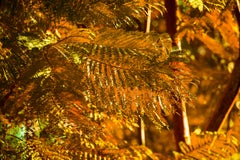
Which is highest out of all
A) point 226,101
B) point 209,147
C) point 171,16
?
point 171,16

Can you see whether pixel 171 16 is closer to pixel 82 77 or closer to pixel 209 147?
pixel 209 147

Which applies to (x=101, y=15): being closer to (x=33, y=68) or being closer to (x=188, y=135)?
(x=33, y=68)

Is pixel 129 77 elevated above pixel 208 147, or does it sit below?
above

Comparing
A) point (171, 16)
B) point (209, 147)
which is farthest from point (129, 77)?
point (171, 16)

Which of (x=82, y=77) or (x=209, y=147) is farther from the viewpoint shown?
(x=209, y=147)

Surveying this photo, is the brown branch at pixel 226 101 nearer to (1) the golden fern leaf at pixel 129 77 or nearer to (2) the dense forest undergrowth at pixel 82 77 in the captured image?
(2) the dense forest undergrowth at pixel 82 77

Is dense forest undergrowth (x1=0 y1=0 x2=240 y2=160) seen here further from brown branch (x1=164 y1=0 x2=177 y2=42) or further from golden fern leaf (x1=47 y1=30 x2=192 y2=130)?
brown branch (x1=164 y1=0 x2=177 y2=42)

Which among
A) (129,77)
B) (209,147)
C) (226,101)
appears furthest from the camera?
(226,101)

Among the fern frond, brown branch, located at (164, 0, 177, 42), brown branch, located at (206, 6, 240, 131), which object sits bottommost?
the fern frond

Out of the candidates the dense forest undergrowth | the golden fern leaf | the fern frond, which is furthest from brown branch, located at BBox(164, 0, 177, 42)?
the golden fern leaf

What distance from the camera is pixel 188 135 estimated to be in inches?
39.2

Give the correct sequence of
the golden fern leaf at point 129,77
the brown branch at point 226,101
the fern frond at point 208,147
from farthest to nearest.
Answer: the brown branch at point 226,101 → the fern frond at point 208,147 → the golden fern leaf at point 129,77

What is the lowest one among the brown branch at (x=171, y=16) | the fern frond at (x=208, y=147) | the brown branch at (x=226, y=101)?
the fern frond at (x=208, y=147)

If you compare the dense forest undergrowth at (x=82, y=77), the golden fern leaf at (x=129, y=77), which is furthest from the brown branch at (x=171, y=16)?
the golden fern leaf at (x=129, y=77)
